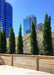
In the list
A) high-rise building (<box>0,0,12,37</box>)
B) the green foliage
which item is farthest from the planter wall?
high-rise building (<box>0,0,12,37</box>)

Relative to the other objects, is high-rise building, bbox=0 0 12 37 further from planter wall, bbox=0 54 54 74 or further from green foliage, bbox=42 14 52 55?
green foliage, bbox=42 14 52 55

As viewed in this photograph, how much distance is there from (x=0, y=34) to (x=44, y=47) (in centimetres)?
585

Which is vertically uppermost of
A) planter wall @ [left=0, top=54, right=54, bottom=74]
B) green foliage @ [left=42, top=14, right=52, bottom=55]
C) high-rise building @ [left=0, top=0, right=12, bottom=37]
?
high-rise building @ [left=0, top=0, right=12, bottom=37]

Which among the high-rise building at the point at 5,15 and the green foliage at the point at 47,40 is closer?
the green foliage at the point at 47,40

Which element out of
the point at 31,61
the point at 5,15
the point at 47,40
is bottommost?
the point at 31,61

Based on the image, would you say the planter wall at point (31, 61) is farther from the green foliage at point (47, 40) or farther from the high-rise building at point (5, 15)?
the high-rise building at point (5, 15)

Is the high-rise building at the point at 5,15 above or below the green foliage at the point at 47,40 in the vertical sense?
above

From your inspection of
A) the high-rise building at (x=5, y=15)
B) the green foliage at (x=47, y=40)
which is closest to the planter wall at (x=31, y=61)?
the green foliage at (x=47, y=40)

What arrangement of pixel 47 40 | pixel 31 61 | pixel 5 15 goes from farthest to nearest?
1. pixel 5 15
2. pixel 47 40
3. pixel 31 61

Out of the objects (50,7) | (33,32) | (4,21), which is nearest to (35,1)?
(50,7)

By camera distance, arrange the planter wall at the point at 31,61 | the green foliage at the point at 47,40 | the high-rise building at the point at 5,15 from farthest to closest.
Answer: the high-rise building at the point at 5,15
the green foliage at the point at 47,40
the planter wall at the point at 31,61

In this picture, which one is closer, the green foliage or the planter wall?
the planter wall

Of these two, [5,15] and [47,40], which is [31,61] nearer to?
[47,40]

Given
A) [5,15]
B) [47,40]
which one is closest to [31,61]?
[47,40]
